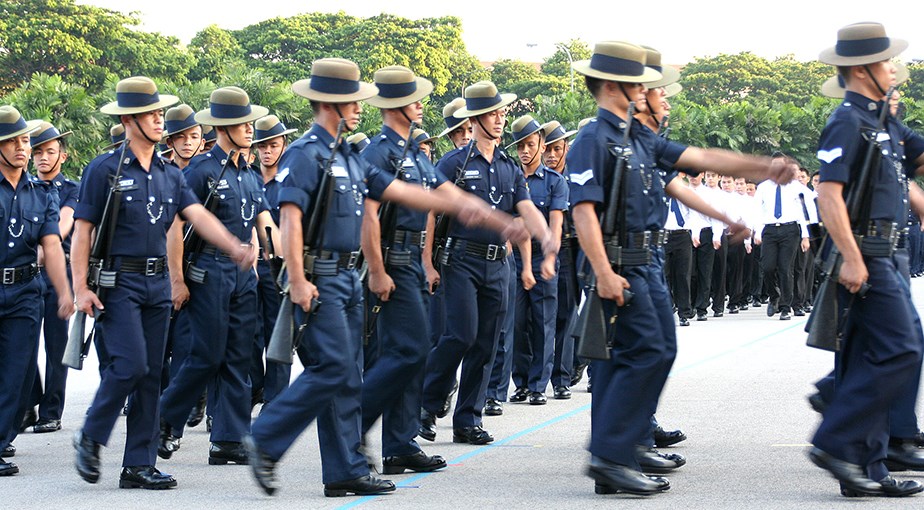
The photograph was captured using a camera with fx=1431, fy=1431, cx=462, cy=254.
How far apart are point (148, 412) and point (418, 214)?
184cm

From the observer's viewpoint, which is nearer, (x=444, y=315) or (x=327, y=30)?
(x=444, y=315)

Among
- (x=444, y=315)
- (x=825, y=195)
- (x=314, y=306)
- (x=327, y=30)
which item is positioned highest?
(x=825, y=195)

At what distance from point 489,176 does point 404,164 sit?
1.61m

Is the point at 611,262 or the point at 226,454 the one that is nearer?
the point at 611,262

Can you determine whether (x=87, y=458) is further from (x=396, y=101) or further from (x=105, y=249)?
(x=396, y=101)

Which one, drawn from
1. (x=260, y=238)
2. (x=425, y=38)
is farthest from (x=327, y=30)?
(x=260, y=238)

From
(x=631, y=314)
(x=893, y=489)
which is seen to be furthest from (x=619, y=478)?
(x=893, y=489)

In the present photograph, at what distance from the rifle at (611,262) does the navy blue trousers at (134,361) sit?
2244 mm

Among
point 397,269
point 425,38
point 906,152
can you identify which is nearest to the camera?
point 906,152

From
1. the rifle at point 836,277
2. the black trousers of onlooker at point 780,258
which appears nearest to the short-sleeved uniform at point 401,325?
the rifle at point 836,277

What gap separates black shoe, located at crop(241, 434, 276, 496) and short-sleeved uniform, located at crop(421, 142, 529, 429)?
2041 millimetres

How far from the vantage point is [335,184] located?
7.13 m

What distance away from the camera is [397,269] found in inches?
309

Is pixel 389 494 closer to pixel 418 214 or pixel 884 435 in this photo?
pixel 418 214
